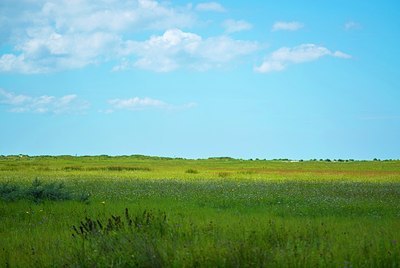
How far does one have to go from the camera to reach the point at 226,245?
8641 millimetres

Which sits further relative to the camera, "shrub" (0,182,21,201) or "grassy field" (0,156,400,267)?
"shrub" (0,182,21,201)

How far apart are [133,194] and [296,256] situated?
17.0 meters

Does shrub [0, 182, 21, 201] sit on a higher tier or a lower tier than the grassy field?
higher

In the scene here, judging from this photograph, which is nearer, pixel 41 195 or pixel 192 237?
pixel 192 237

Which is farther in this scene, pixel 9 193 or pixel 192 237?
pixel 9 193

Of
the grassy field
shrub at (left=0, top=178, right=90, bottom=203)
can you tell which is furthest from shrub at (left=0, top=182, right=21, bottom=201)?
the grassy field

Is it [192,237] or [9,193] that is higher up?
[9,193]

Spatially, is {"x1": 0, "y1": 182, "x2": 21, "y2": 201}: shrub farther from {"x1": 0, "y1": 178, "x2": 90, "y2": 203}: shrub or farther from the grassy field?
the grassy field

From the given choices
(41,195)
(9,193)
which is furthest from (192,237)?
(9,193)

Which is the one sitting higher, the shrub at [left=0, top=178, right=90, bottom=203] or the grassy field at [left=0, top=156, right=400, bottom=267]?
the shrub at [left=0, top=178, right=90, bottom=203]

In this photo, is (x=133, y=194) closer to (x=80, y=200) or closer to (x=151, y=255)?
(x=80, y=200)

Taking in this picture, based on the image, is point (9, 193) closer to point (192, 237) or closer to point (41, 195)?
point (41, 195)

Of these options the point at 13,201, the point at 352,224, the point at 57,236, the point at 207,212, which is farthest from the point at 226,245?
the point at 13,201

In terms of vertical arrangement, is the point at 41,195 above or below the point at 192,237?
above
